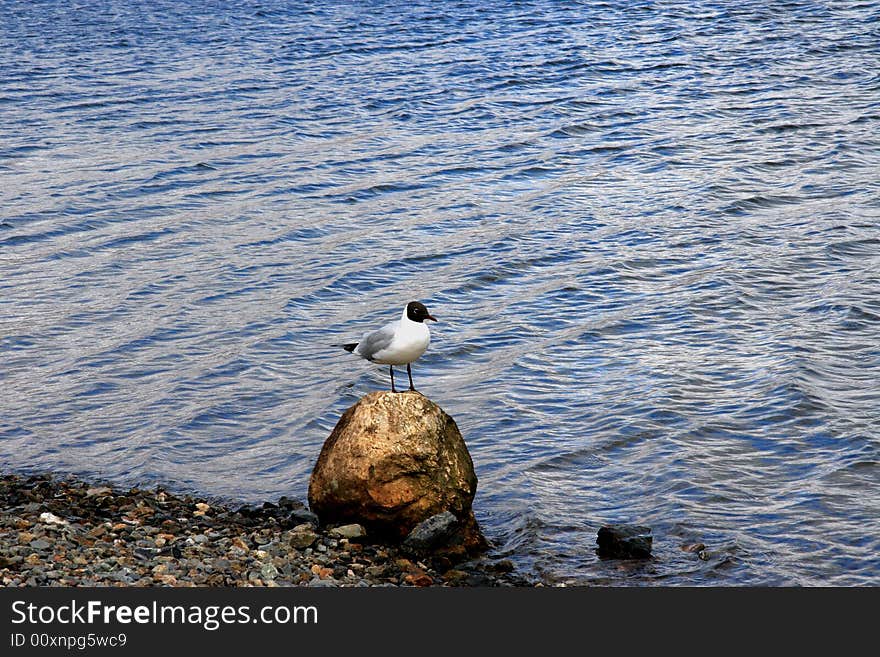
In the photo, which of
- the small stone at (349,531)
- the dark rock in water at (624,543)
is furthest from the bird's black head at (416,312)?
the dark rock in water at (624,543)

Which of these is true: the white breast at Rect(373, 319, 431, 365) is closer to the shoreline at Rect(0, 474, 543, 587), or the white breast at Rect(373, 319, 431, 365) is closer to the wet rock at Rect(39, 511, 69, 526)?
the shoreline at Rect(0, 474, 543, 587)

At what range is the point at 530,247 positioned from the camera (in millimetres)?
16641

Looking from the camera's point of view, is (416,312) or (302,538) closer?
(302,538)

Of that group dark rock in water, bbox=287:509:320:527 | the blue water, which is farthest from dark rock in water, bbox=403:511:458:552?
dark rock in water, bbox=287:509:320:527

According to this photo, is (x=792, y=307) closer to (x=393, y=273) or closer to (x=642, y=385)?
(x=642, y=385)

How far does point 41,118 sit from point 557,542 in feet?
62.6

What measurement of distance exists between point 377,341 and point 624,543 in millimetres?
2745

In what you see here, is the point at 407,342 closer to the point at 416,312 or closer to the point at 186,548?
the point at 416,312

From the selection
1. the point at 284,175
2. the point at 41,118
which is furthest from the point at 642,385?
the point at 41,118

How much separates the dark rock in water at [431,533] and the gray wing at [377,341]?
1582 mm

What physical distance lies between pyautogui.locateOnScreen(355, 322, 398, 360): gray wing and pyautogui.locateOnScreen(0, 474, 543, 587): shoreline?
1499 mm

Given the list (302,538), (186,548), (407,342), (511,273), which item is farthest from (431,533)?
(511,273)

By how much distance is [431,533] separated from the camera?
9250mm

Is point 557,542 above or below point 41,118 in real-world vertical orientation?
below
